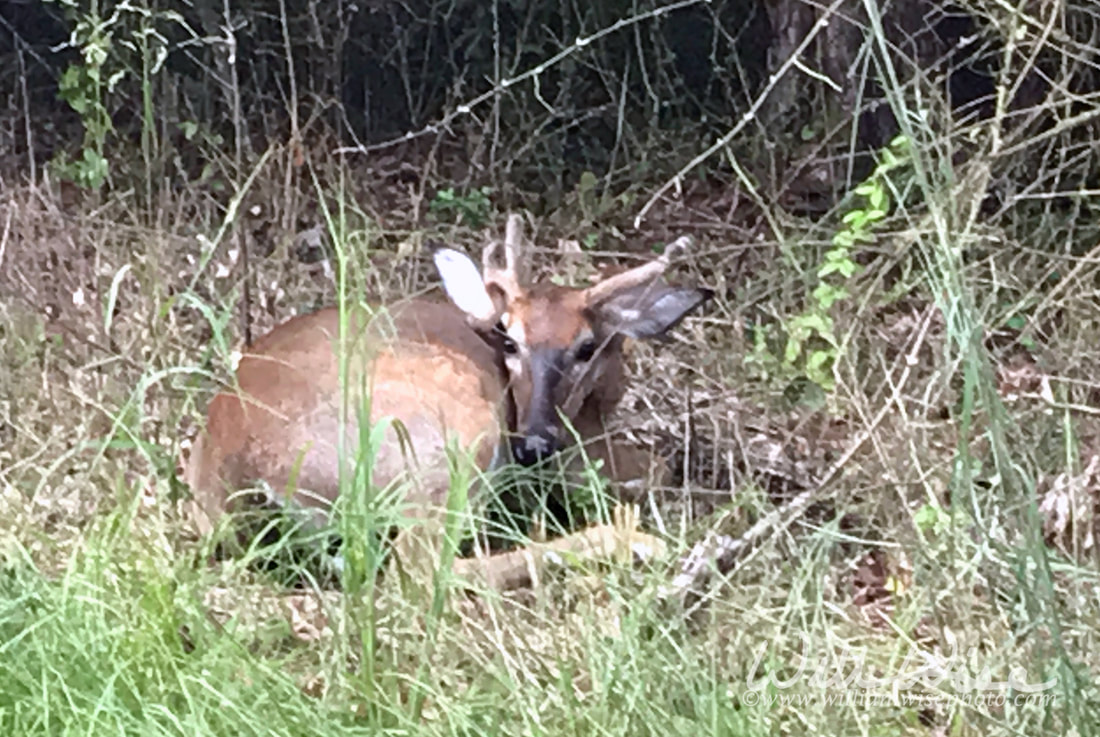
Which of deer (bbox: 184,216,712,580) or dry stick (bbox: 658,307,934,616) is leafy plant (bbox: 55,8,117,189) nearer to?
deer (bbox: 184,216,712,580)

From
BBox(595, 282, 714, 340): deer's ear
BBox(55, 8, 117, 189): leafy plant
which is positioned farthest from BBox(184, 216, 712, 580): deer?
BBox(55, 8, 117, 189): leafy plant

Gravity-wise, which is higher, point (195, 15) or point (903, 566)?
point (195, 15)

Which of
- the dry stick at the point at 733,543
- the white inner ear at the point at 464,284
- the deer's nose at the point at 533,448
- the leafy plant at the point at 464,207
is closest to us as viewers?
the dry stick at the point at 733,543

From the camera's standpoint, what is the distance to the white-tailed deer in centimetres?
375

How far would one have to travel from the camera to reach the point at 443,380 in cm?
417

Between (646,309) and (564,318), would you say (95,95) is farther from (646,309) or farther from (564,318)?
(646,309)

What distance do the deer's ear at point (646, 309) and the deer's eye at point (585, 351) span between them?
101 mm

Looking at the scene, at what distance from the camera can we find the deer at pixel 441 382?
3734mm

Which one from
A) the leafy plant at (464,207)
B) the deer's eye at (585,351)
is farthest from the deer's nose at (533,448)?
the leafy plant at (464,207)

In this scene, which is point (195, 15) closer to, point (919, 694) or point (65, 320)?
point (65, 320)

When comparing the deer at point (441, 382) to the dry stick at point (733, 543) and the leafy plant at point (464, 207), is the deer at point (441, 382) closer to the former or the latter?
the dry stick at point (733, 543)

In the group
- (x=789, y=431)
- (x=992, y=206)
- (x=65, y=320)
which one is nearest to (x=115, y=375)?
(x=65, y=320)

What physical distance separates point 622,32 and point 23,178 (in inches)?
115

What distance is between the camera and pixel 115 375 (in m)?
4.40
